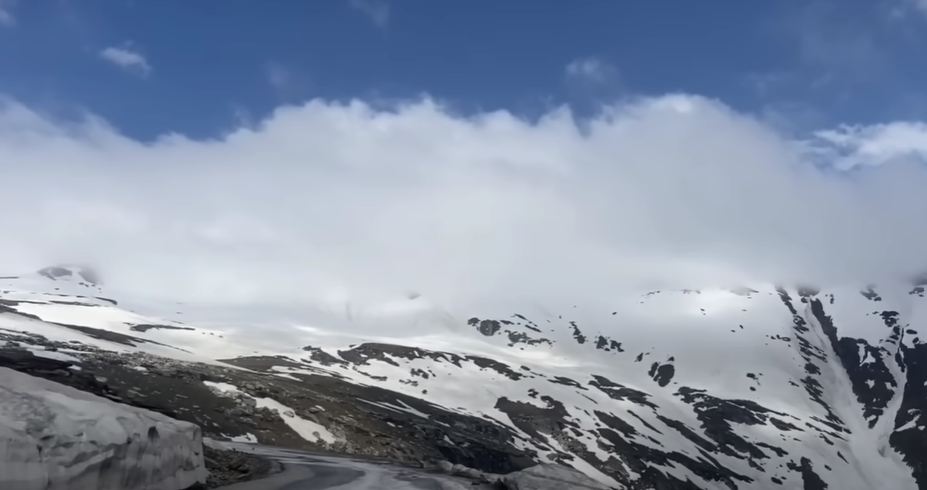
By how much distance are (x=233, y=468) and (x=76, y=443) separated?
1200 cm

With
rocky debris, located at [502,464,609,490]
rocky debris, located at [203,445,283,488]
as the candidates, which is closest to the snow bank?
rocky debris, located at [203,445,283,488]

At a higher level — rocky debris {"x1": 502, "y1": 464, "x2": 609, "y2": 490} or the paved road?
rocky debris {"x1": 502, "y1": 464, "x2": 609, "y2": 490}

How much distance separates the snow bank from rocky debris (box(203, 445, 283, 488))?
3.36 metres

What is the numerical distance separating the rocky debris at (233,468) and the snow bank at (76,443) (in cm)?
336

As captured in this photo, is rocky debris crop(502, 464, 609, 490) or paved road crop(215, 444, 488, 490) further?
rocky debris crop(502, 464, 609, 490)

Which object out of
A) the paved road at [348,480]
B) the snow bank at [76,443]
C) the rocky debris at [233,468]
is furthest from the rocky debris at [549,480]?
the snow bank at [76,443]

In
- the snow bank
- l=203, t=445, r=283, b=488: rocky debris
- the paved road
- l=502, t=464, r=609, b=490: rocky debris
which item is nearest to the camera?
the snow bank

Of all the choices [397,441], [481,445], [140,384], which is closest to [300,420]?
[397,441]

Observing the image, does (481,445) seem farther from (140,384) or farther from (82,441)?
(82,441)

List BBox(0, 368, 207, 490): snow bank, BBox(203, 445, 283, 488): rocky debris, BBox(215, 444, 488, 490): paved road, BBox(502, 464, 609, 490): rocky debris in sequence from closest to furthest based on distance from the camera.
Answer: BBox(0, 368, 207, 490): snow bank
BBox(215, 444, 488, 490): paved road
BBox(203, 445, 283, 488): rocky debris
BBox(502, 464, 609, 490): rocky debris

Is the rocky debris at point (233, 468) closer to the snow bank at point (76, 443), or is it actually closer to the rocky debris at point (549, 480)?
the snow bank at point (76, 443)

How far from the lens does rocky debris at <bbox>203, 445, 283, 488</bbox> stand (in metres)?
22.7

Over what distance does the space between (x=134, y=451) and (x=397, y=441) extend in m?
58.6

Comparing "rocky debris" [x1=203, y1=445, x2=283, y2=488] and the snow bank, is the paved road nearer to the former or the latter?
"rocky debris" [x1=203, y1=445, x2=283, y2=488]
